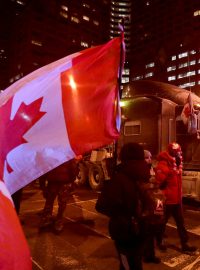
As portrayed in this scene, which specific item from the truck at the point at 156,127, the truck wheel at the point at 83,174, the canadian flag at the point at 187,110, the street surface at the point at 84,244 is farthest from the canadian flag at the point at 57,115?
the truck wheel at the point at 83,174

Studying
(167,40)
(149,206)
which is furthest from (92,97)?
(167,40)

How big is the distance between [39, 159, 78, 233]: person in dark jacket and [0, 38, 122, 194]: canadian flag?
3.44 metres

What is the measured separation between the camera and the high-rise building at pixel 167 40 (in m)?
111

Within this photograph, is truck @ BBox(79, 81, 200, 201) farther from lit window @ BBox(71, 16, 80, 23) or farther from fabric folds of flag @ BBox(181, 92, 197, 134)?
lit window @ BBox(71, 16, 80, 23)

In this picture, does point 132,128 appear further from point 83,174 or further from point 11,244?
point 11,244

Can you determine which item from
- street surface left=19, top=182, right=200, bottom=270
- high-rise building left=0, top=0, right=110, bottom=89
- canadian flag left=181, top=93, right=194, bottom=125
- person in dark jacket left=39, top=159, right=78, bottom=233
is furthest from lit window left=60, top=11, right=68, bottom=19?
person in dark jacket left=39, top=159, right=78, bottom=233

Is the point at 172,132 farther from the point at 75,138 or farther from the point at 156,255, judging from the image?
the point at 75,138

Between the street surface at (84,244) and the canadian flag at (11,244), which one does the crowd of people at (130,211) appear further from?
the street surface at (84,244)

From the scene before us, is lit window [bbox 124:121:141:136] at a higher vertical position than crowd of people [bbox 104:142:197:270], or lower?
higher

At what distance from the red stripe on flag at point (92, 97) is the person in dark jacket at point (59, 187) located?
3405 mm

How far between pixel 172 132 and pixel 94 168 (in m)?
3.68

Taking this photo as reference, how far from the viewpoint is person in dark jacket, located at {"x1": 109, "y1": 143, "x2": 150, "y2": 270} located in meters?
A: 3.22

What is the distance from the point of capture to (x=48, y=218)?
278 inches

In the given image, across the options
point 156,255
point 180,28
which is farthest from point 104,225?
point 180,28
